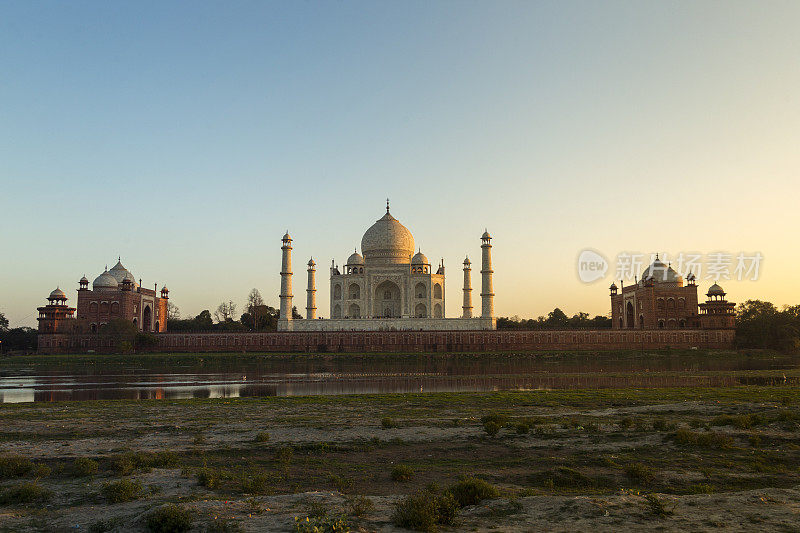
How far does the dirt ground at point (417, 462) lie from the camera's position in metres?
7.16

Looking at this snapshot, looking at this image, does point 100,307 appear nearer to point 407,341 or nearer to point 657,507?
point 407,341

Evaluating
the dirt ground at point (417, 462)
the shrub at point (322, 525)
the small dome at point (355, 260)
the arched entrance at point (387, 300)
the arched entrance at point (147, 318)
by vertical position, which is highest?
the small dome at point (355, 260)

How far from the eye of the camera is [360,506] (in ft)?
23.7

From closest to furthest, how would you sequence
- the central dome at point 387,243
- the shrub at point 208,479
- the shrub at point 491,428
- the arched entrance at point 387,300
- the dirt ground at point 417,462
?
1. the dirt ground at point 417,462
2. the shrub at point 208,479
3. the shrub at point 491,428
4. the arched entrance at point 387,300
5. the central dome at point 387,243

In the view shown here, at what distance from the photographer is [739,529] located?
21.3 feet

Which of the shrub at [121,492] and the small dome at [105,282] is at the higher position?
the small dome at [105,282]

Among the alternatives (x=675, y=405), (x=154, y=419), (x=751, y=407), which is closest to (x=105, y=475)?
(x=154, y=419)

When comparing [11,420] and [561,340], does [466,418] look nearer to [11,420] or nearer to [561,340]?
[11,420]

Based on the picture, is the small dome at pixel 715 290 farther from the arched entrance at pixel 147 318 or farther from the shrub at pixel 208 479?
the shrub at pixel 208 479

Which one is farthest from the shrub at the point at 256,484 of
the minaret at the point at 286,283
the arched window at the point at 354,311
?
the arched window at the point at 354,311

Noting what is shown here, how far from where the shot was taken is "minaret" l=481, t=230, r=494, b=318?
63256mm

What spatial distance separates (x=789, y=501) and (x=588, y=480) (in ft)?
8.55

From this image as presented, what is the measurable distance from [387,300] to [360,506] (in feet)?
208

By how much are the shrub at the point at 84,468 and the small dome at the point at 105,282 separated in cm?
6166
